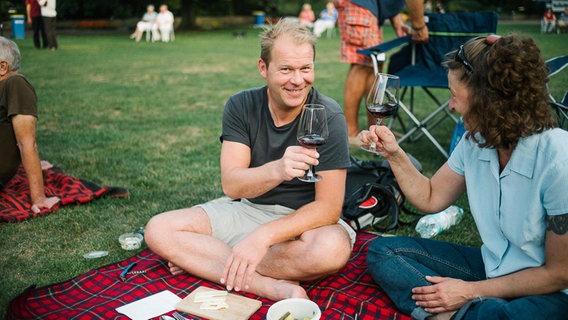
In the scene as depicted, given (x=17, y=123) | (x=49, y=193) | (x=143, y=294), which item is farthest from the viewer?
(x=49, y=193)

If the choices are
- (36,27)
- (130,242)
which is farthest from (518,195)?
(36,27)

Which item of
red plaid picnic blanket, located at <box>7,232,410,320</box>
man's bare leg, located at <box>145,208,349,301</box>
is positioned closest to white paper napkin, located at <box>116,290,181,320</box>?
red plaid picnic blanket, located at <box>7,232,410,320</box>

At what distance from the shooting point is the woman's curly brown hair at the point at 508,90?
2.19 meters

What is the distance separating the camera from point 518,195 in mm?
2398

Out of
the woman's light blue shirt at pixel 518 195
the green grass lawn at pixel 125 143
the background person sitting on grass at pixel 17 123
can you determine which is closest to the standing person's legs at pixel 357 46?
the green grass lawn at pixel 125 143

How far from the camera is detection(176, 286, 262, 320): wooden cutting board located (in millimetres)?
2791

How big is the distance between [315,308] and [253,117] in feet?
4.03

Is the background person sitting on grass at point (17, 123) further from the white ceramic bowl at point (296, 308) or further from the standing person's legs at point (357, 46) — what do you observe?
the standing person's legs at point (357, 46)

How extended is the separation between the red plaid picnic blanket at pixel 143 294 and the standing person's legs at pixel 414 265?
0.40 feet

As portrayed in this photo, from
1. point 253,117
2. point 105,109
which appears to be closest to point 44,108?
point 105,109

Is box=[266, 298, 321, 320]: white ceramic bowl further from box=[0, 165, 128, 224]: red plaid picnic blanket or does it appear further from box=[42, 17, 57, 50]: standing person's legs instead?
box=[42, 17, 57, 50]: standing person's legs

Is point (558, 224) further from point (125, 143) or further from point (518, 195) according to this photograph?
point (125, 143)

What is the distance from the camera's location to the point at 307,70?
3059 mm

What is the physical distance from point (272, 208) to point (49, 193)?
2301 mm
